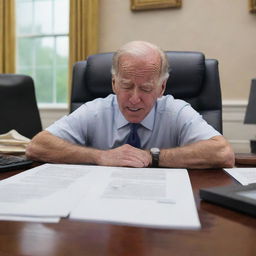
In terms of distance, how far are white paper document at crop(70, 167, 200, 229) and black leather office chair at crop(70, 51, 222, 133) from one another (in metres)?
1.02

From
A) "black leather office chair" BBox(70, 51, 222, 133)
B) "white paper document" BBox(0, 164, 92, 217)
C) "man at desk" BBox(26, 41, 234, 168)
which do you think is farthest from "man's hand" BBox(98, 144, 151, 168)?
"black leather office chair" BBox(70, 51, 222, 133)

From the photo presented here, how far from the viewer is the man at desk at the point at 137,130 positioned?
1.25 meters

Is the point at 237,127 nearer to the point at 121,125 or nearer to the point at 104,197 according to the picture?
the point at 121,125

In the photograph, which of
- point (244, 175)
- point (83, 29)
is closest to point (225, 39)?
point (83, 29)

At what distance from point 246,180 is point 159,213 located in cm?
43

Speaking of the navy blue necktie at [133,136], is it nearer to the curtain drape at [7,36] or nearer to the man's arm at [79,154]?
the man's arm at [79,154]

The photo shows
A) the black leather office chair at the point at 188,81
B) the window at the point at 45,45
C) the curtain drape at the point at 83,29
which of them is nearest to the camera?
the black leather office chair at the point at 188,81

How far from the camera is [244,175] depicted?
0.99 m

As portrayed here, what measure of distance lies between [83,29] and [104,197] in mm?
2792

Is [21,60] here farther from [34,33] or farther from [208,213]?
[208,213]

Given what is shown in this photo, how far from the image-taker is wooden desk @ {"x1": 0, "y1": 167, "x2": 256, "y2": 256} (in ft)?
1.41

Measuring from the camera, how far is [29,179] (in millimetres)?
842

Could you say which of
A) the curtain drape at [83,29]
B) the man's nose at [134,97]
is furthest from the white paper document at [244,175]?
the curtain drape at [83,29]

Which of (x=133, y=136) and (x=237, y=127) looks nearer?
(x=133, y=136)
